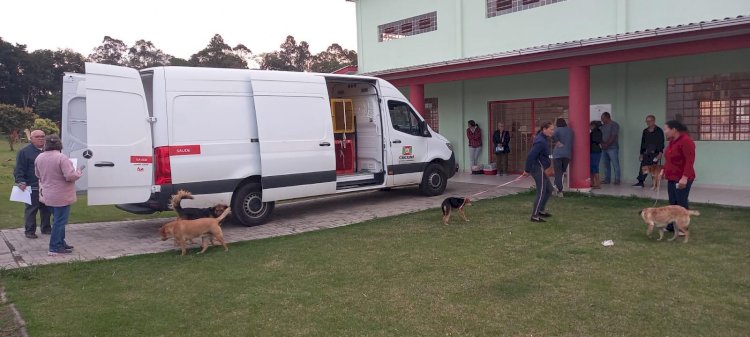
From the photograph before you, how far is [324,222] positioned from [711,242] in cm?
567

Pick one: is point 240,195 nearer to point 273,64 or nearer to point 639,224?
point 639,224

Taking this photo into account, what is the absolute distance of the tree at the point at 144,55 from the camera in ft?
223

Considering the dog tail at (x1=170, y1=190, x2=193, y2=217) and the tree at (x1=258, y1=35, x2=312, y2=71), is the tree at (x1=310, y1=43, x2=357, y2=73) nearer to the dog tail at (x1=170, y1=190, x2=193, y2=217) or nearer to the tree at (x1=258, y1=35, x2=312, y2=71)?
the tree at (x1=258, y1=35, x2=312, y2=71)

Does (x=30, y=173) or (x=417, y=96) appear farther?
(x=417, y=96)

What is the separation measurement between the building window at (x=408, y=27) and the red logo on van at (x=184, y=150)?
1013 cm

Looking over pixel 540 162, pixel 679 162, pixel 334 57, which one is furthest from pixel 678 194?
pixel 334 57

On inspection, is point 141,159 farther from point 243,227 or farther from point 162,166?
point 243,227

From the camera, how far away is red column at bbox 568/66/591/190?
10.9m

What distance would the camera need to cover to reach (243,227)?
342 inches

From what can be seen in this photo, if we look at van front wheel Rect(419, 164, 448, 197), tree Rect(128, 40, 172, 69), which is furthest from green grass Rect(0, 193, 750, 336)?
tree Rect(128, 40, 172, 69)

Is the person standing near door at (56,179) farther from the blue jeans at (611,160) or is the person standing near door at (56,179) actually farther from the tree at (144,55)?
the tree at (144,55)

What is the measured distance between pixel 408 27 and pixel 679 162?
11415mm

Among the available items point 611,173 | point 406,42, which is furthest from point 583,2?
point 406,42

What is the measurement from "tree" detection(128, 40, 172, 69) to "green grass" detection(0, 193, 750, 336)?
222 ft
